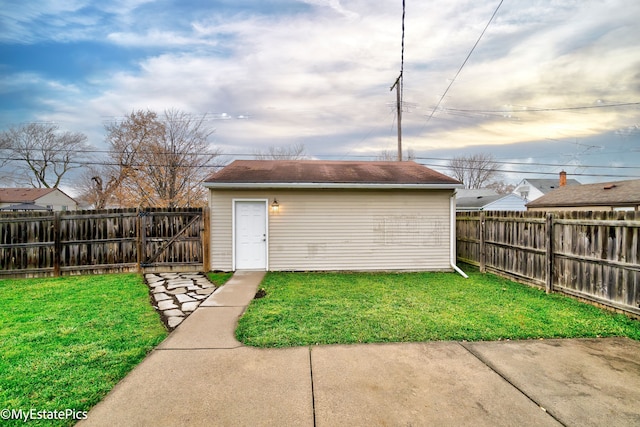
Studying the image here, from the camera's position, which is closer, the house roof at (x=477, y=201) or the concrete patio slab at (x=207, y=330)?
the concrete patio slab at (x=207, y=330)

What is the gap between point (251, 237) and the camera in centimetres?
763

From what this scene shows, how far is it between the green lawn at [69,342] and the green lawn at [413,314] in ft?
4.24

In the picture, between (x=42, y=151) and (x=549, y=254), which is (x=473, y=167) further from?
(x=42, y=151)

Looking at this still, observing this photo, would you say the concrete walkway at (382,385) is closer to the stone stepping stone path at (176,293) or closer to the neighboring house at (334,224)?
the stone stepping stone path at (176,293)

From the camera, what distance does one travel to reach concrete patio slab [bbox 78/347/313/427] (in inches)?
78.4

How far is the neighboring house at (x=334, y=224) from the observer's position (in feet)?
24.7

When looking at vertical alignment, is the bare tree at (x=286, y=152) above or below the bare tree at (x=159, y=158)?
above

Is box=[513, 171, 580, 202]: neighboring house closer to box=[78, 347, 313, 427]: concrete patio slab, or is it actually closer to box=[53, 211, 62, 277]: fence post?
box=[78, 347, 313, 427]: concrete patio slab

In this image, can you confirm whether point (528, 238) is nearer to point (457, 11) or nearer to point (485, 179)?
point (457, 11)

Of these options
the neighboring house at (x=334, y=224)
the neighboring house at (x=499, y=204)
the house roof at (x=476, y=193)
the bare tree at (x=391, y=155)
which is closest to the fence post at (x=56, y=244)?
the neighboring house at (x=334, y=224)

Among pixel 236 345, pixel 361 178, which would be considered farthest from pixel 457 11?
pixel 236 345

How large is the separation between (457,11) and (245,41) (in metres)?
7.59

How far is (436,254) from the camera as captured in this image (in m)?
7.89

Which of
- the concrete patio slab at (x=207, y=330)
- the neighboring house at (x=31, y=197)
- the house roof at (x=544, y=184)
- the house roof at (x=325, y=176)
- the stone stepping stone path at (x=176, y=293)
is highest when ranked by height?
the house roof at (x=544, y=184)
